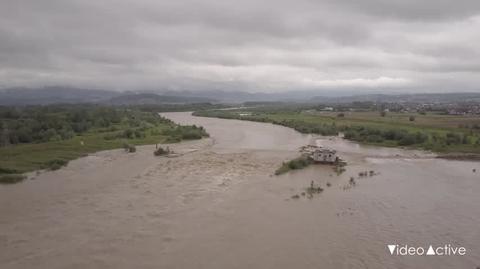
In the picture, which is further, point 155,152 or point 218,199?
point 155,152

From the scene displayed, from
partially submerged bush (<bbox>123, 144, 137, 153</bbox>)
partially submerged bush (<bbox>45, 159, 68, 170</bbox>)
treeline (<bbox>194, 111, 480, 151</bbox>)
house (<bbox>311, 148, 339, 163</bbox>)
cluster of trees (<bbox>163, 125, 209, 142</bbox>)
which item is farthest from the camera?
cluster of trees (<bbox>163, 125, 209, 142</bbox>)

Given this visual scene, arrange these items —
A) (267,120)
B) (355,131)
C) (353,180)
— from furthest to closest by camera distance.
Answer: (267,120)
(355,131)
(353,180)

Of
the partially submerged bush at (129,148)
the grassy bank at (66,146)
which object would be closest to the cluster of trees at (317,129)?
the grassy bank at (66,146)

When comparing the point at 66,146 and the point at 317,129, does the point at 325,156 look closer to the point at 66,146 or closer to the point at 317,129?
the point at 66,146

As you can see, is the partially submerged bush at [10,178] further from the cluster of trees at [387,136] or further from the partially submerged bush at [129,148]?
the cluster of trees at [387,136]

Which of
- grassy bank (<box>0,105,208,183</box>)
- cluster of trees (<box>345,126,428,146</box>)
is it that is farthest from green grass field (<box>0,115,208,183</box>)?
cluster of trees (<box>345,126,428,146</box>)

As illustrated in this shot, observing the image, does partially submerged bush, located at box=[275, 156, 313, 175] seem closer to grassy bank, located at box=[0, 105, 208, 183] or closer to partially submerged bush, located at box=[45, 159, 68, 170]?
partially submerged bush, located at box=[45, 159, 68, 170]

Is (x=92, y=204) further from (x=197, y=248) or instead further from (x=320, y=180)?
(x=320, y=180)

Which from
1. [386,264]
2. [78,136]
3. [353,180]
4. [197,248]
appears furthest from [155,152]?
[386,264]
